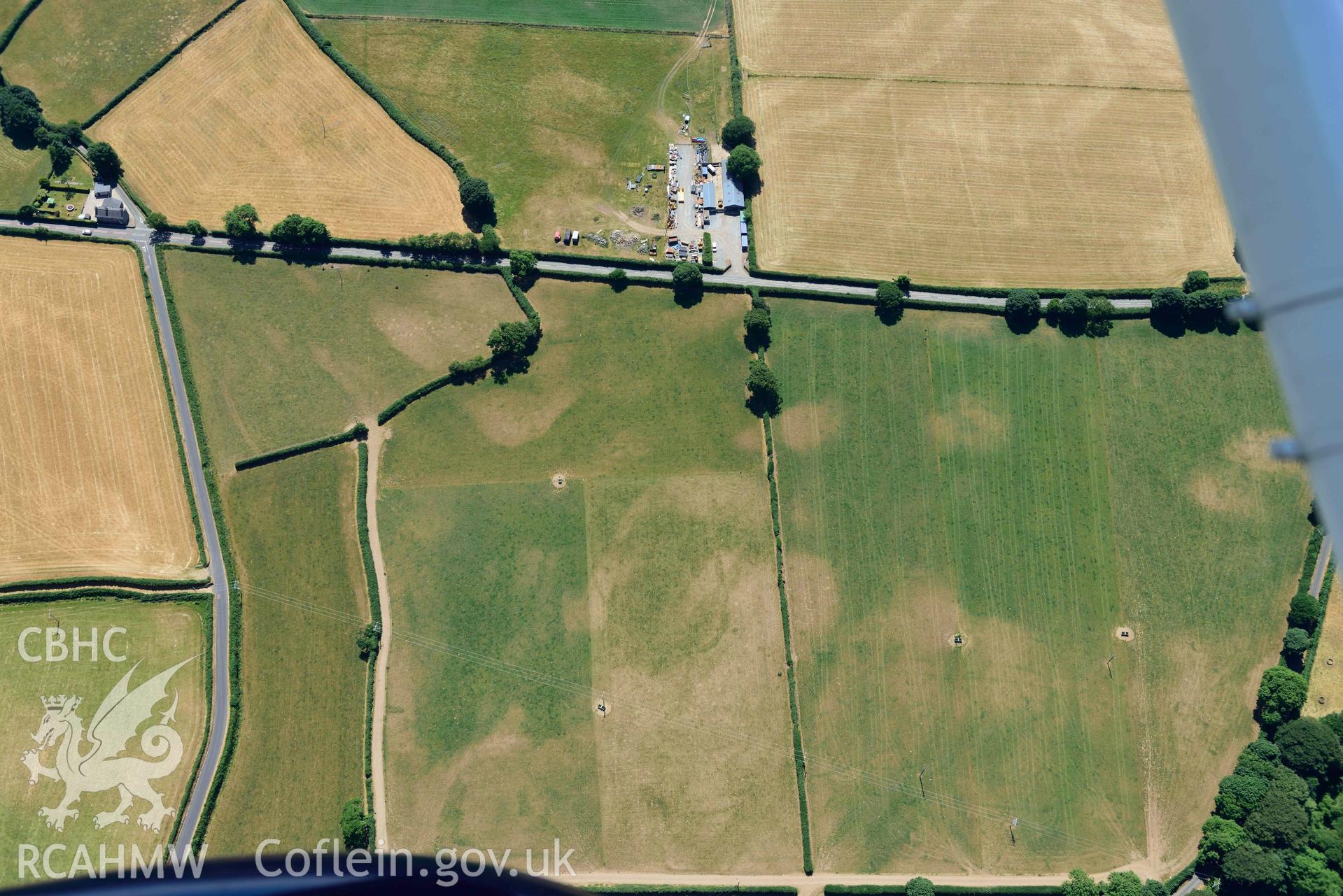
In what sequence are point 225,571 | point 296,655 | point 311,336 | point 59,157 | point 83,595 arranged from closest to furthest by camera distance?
point 296,655, point 83,595, point 225,571, point 311,336, point 59,157

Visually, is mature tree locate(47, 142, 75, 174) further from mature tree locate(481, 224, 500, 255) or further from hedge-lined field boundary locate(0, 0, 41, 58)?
mature tree locate(481, 224, 500, 255)

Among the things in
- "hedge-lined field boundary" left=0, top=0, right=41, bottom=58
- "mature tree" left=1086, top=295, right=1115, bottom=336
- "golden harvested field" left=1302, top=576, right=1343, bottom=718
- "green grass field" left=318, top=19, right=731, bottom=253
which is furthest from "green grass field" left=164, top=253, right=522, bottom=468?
"golden harvested field" left=1302, top=576, right=1343, bottom=718

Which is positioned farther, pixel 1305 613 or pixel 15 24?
pixel 15 24

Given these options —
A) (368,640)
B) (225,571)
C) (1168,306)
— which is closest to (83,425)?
(225,571)

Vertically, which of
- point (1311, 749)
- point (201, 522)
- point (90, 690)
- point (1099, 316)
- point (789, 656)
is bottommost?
point (1311, 749)

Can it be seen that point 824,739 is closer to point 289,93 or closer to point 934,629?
point 934,629

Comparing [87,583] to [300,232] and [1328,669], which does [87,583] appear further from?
[1328,669]

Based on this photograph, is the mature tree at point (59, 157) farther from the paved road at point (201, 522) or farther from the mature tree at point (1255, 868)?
the mature tree at point (1255, 868)
